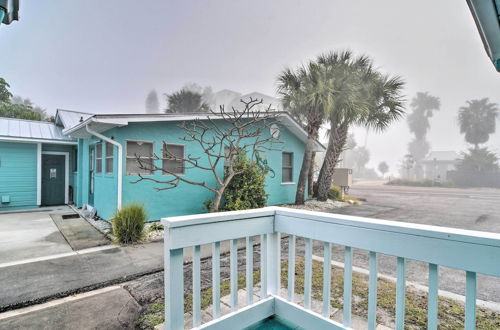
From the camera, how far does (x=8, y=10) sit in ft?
4.19

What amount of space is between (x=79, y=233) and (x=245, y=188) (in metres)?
3.88

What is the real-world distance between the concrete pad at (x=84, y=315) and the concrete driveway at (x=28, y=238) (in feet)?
6.90

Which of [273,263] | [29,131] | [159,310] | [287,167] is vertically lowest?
[159,310]

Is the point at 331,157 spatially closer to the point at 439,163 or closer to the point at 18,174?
the point at 18,174

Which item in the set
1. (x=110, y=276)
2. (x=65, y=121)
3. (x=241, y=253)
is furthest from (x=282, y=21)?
(x=110, y=276)

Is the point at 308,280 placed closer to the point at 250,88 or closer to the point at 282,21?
the point at 282,21

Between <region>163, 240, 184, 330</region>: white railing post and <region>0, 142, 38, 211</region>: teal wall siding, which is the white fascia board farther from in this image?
<region>163, 240, 184, 330</region>: white railing post

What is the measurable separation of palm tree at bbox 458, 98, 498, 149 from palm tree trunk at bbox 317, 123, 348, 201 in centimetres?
3318

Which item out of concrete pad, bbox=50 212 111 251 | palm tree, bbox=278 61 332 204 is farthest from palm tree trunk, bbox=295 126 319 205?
concrete pad, bbox=50 212 111 251

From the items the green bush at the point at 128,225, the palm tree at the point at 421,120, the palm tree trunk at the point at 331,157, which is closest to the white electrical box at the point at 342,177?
the palm tree trunk at the point at 331,157

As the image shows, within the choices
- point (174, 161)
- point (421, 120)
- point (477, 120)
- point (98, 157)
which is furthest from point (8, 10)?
point (421, 120)

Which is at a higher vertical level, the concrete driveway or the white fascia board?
the white fascia board

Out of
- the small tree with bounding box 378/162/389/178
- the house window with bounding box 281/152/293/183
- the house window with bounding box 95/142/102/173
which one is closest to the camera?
the house window with bounding box 95/142/102/173

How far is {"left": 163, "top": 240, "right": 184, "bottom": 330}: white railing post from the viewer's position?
4.27 feet
